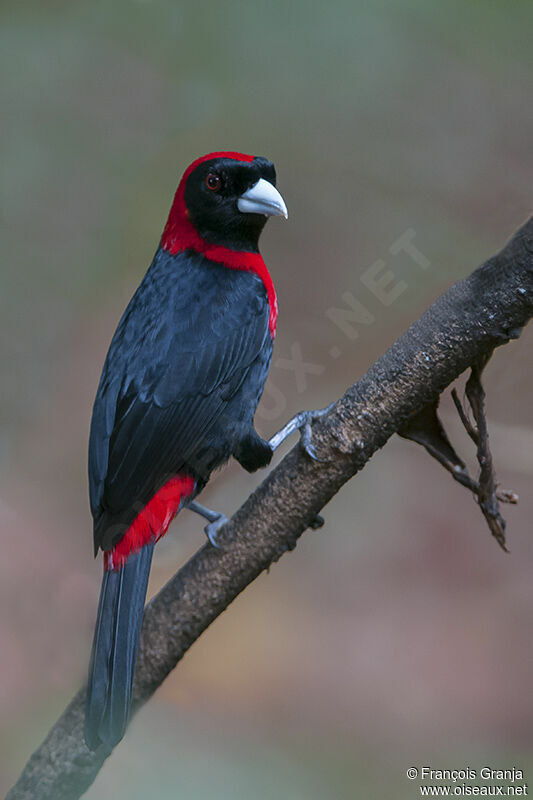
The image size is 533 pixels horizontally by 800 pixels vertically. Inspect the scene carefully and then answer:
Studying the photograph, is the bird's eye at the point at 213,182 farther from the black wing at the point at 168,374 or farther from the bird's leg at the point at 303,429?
the bird's leg at the point at 303,429

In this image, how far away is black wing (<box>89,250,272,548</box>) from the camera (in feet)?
5.93

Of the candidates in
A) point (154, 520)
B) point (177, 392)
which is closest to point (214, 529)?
point (154, 520)

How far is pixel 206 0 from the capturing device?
8.45 feet

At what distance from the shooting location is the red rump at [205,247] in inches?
82.1

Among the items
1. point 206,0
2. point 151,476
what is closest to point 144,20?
point 206,0

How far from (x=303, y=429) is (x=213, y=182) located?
0.78 metres

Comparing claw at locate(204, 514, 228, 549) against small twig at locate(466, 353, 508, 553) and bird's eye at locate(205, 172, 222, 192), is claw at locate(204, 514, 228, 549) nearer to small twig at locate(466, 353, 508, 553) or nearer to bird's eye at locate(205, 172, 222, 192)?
small twig at locate(466, 353, 508, 553)

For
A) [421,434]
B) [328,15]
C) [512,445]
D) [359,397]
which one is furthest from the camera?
[328,15]

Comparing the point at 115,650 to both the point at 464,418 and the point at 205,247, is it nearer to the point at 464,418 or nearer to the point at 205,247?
the point at 464,418

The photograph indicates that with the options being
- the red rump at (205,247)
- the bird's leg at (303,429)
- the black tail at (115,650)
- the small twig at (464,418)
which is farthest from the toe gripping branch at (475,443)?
the black tail at (115,650)

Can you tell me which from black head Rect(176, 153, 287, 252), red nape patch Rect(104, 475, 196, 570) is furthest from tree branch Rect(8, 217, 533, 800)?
black head Rect(176, 153, 287, 252)

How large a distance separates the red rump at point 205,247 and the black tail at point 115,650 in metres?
→ 0.78

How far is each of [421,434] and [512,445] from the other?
0.27 metres

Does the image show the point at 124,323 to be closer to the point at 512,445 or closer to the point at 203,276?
the point at 203,276
